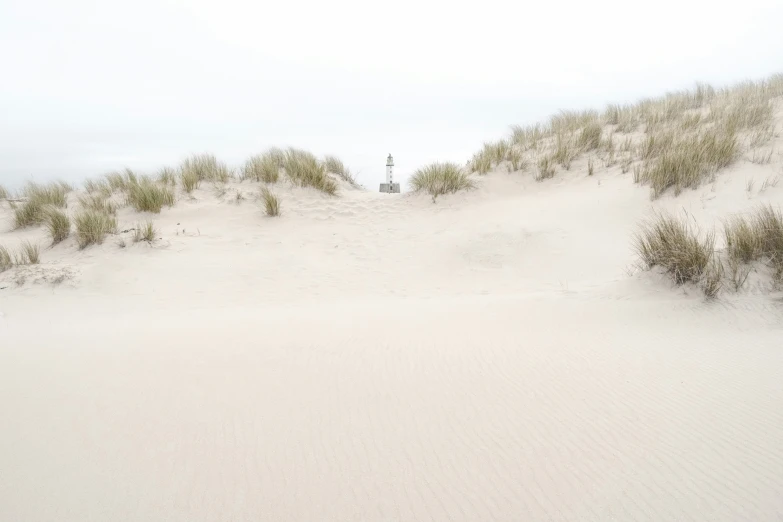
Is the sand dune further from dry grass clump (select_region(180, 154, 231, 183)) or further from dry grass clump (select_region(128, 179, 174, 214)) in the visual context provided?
dry grass clump (select_region(180, 154, 231, 183))

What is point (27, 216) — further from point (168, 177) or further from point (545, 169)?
point (545, 169)

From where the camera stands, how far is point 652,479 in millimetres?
1473

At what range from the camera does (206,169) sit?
9484 mm

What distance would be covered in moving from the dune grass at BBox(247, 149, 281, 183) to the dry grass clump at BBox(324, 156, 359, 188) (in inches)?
61.7

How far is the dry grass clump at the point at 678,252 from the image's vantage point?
3.29 m

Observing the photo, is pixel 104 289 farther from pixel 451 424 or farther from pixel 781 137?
pixel 781 137

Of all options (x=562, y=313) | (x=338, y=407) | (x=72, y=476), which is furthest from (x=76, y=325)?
(x=562, y=313)

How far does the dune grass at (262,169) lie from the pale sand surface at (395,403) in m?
4.51

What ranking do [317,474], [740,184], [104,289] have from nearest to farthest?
1. [317,474]
2. [104,289]
3. [740,184]

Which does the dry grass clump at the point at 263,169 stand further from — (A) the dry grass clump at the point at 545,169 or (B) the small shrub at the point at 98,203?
(A) the dry grass clump at the point at 545,169

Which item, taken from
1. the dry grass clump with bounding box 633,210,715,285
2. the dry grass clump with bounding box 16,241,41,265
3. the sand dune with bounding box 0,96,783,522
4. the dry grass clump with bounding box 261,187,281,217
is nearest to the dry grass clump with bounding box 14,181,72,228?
the dry grass clump with bounding box 16,241,41,265

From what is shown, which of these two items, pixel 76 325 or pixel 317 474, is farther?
pixel 76 325

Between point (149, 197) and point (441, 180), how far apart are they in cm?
601

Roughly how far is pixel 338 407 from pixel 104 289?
4779mm
